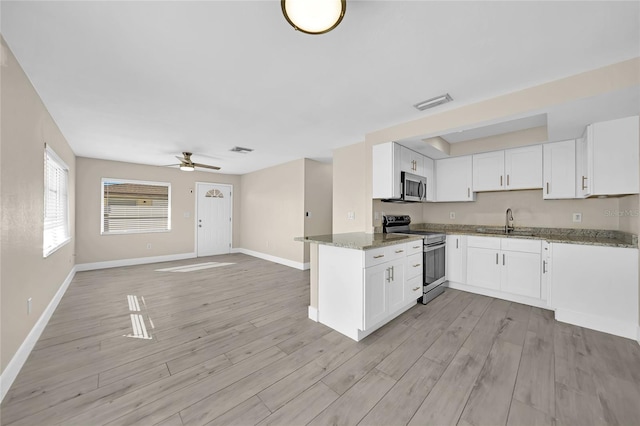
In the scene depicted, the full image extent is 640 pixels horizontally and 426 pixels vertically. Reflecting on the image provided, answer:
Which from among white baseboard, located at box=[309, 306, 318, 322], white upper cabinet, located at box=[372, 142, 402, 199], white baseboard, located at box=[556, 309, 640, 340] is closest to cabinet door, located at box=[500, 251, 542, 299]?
white baseboard, located at box=[556, 309, 640, 340]

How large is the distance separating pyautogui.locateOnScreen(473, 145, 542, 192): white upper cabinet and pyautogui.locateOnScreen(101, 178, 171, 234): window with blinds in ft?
23.1

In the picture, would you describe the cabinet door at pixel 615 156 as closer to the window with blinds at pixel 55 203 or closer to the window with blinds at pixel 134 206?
the window with blinds at pixel 55 203

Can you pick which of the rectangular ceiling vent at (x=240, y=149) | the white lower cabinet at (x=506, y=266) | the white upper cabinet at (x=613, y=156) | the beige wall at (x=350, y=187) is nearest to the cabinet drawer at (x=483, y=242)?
the white lower cabinet at (x=506, y=266)

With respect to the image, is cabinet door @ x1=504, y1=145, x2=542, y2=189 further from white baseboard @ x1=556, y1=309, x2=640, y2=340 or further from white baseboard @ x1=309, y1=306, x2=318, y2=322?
white baseboard @ x1=309, y1=306, x2=318, y2=322

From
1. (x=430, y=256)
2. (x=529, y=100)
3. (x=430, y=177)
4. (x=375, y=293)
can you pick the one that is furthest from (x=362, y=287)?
(x=430, y=177)

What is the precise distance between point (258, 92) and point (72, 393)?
2861 mm

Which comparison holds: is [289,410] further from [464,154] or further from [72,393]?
[464,154]

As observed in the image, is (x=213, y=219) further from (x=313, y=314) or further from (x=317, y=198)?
(x=313, y=314)

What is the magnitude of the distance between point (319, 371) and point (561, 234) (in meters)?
3.86

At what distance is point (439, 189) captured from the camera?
4.52m

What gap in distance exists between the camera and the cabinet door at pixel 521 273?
323cm

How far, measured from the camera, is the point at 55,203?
367 centimetres

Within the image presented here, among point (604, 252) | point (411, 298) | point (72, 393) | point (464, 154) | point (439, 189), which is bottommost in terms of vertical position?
point (72, 393)

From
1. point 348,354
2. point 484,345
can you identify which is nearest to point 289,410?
point 348,354
